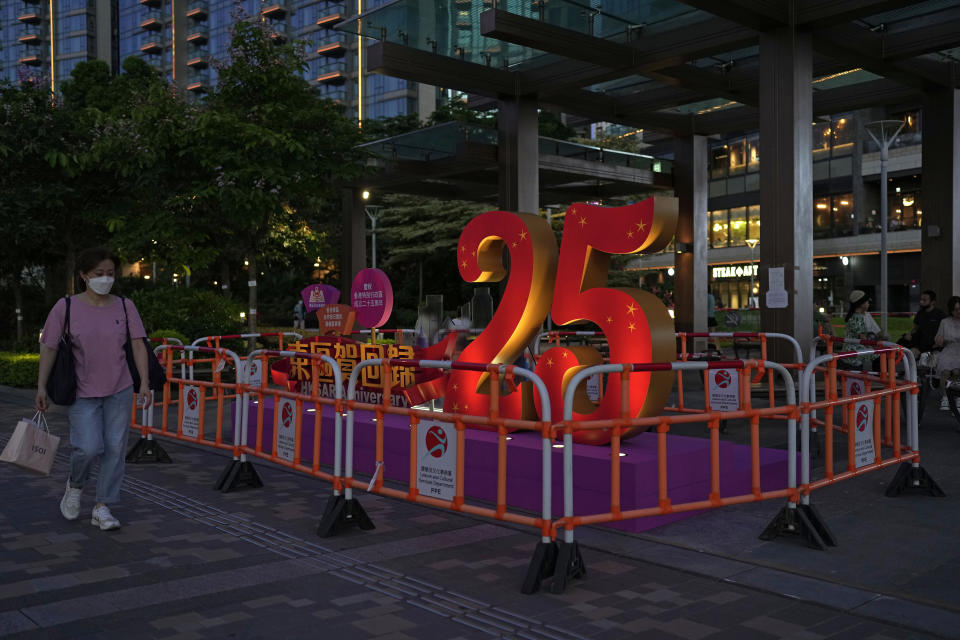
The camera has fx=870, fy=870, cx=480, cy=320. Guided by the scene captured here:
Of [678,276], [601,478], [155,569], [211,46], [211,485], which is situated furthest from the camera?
[211,46]

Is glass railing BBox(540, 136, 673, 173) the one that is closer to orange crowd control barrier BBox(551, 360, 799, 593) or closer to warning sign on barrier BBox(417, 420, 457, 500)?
orange crowd control barrier BBox(551, 360, 799, 593)

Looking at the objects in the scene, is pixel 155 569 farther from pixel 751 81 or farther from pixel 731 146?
pixel 731 146

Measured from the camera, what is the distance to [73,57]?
97.9 m

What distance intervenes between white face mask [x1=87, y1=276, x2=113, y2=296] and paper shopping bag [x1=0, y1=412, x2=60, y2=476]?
1196 millimetres

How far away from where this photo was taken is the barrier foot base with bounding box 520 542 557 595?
209 inches

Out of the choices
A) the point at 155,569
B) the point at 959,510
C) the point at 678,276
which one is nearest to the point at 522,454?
the point at 155,569

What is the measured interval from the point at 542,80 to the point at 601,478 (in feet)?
47.3

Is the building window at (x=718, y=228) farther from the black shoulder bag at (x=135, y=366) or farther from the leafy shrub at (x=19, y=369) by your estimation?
the black shoulder bag at (x=135, y=366)

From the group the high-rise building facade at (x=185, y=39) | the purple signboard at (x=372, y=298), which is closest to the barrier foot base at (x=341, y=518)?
the purple signboard at (x=372, y=298)

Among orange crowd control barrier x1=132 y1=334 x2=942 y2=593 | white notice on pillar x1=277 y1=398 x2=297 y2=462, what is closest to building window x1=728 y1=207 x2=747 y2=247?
orange crowd control barrier x1=132 y1=334 x2=942 y2=593

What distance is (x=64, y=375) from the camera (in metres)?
6.63

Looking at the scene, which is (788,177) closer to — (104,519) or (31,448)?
(104,519)

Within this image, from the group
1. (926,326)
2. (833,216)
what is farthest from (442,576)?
(833,216)

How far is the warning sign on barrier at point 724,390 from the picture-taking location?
10383mm
